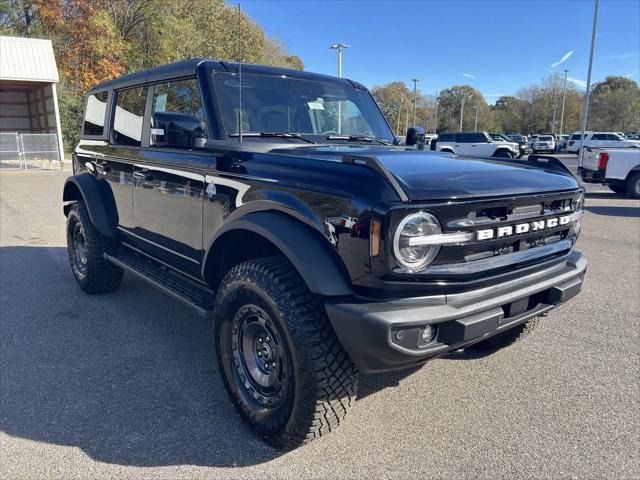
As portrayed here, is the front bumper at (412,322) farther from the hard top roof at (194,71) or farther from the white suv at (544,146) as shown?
the white suv at (544,146)

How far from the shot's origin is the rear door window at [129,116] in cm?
407

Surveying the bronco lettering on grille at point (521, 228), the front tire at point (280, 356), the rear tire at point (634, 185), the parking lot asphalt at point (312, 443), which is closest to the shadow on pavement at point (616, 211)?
the rear tire at point (634, 185)

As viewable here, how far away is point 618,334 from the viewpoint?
407 cm

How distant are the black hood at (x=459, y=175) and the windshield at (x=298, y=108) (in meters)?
0.40

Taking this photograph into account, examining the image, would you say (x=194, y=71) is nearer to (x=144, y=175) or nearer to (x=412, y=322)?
(x=144, y=175)

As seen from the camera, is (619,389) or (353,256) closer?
(353,256)

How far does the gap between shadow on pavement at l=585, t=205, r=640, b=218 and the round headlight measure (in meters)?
9.97

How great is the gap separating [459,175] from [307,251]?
889mm

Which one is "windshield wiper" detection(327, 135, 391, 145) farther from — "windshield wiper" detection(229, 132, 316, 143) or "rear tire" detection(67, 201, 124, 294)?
"rear tire" detection(67, 201, 124, 294)

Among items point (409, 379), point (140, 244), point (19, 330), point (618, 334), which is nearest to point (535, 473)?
point (409, 379)

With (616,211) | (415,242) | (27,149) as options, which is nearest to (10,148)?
(27,149)

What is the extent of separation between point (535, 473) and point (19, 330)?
4001mm

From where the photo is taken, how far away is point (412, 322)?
6.86ft

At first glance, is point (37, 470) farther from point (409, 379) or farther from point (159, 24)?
point (159, 24)
